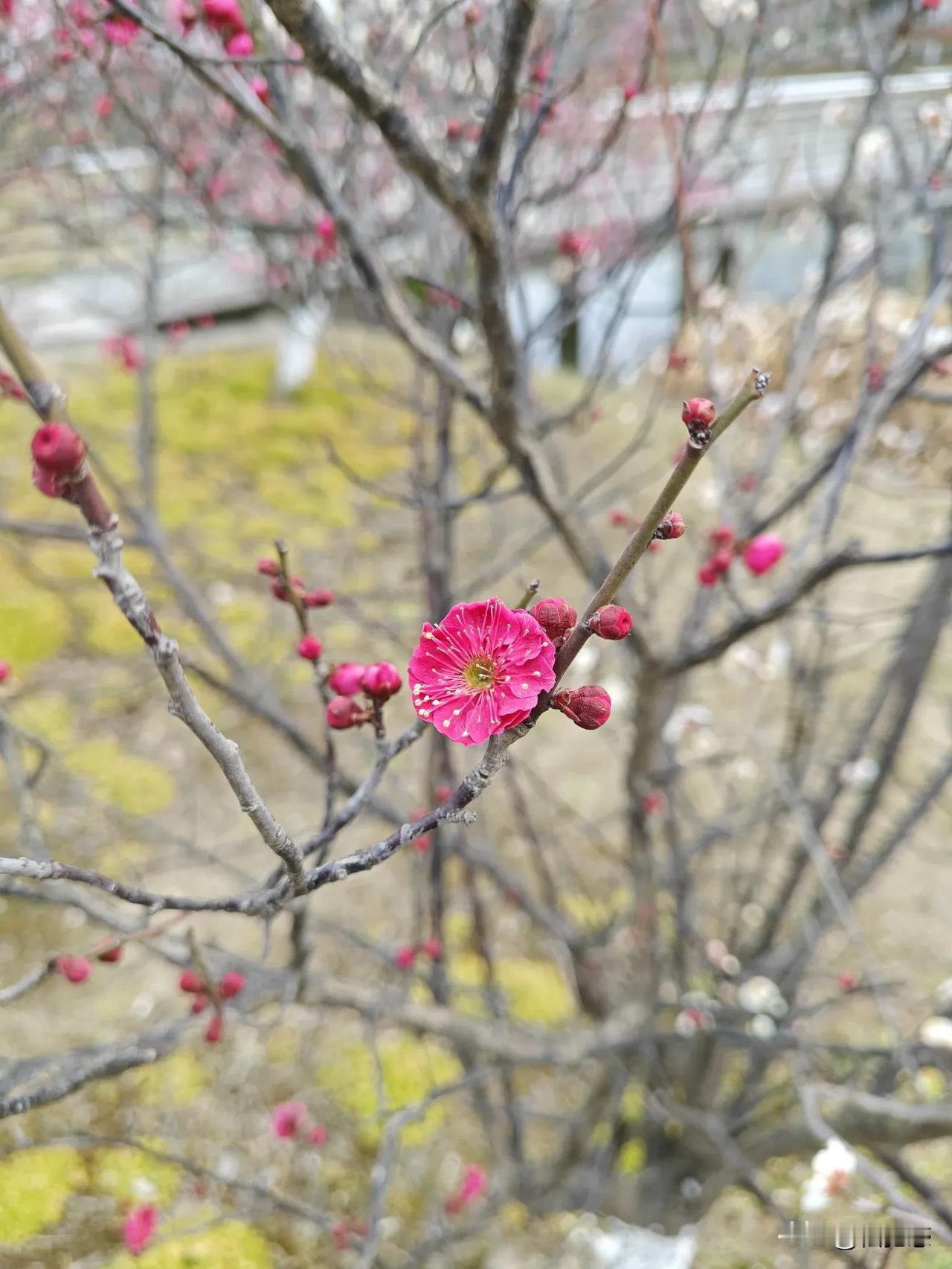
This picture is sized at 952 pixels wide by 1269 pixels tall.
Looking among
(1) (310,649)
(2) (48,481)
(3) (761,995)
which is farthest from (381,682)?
(3) (761,995)

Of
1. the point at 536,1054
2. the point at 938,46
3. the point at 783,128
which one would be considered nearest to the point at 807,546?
the point at 536,1054

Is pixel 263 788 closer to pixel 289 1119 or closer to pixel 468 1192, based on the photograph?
pixel 289 1119

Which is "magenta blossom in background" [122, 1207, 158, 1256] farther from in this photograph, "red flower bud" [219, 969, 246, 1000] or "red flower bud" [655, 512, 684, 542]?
"red flower bud" [655, 512, 684, 542]

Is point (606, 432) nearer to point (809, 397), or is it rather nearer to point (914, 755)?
point (809, 397)

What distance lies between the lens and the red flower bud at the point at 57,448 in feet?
1.44

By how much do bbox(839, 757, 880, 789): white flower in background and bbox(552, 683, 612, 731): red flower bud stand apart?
1.90 meters

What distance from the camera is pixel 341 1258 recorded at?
2.49 m

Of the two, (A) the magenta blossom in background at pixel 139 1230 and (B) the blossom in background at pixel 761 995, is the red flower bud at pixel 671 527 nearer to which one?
(B) the blossom in background at pixel 761 995

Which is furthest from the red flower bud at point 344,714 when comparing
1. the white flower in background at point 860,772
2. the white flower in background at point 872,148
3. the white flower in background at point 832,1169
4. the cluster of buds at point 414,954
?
the white flower in background at point 872,148

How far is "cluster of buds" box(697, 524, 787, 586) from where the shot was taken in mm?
1278

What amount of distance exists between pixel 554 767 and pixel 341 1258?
277 cm

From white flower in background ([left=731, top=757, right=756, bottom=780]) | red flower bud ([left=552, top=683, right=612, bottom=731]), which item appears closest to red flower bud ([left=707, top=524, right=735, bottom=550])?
red flower bud ([left=552, top=683, right=612, bottom=731])

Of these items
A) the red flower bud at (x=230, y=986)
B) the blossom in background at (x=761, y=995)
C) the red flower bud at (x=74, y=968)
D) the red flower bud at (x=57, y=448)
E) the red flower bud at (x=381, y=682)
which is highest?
the blossom in background at (x=761, y=995)

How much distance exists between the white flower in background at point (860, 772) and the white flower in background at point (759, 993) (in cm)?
67
